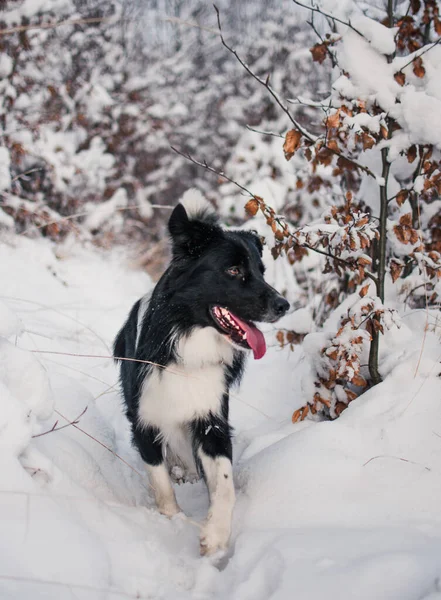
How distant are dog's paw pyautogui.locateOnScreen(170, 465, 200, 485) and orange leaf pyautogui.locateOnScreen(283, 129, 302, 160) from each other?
191cm

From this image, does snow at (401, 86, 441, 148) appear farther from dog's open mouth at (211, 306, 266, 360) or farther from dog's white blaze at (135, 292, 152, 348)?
dog's white blaze at (135, 292, 152, 348)

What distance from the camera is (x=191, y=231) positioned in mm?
2773

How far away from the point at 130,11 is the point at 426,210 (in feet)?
38.1

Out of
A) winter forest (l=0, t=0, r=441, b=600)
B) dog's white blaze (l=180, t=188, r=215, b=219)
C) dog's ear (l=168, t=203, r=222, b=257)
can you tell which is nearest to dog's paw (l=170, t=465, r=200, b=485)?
winter forest (l=0, t=0, r=441, b=600)

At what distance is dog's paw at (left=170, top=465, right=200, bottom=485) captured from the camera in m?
3.22

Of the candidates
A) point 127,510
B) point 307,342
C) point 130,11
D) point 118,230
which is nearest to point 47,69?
point 118,230

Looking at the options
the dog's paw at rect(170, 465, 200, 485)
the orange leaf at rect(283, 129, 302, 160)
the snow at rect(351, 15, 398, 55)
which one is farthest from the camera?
the dog's paw at rect(170, 465, 200, 485)

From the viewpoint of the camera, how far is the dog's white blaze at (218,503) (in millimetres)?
2178

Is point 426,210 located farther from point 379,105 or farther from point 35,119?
point 35,119

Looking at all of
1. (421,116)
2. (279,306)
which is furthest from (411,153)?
(279,306)

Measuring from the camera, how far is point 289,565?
181 centimetres

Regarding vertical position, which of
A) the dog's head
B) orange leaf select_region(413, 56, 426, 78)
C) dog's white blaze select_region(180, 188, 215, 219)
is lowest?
the dog's head

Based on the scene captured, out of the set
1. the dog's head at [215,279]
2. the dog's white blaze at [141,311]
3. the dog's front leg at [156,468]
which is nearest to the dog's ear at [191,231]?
the dog's head at [215,279]

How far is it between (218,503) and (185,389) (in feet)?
1.99
